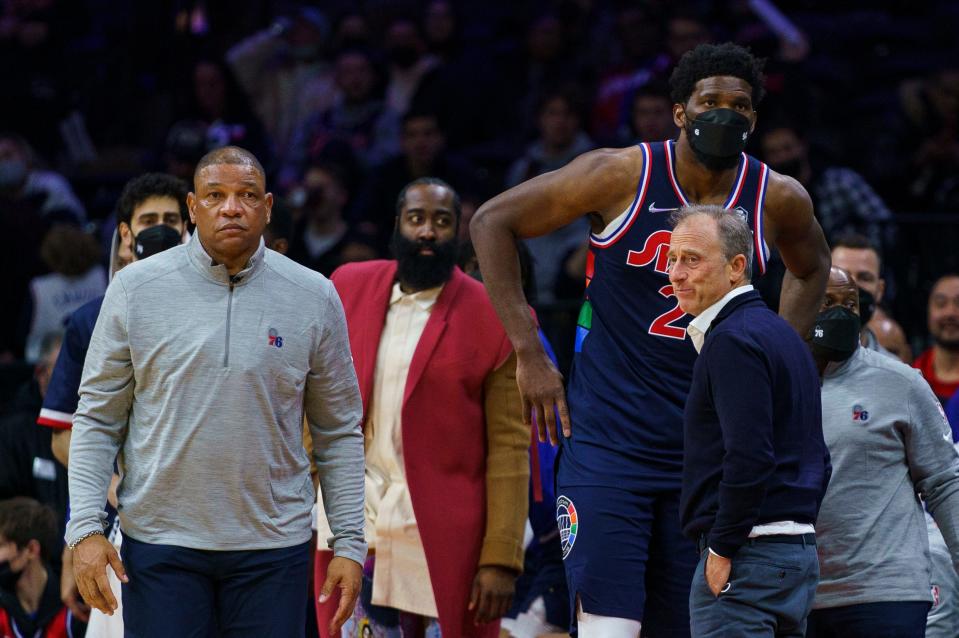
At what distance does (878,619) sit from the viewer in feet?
16.3

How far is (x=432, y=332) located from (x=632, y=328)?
1.08 meters

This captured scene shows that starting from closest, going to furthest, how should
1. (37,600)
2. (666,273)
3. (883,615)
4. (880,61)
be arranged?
(666,273) → (883,615) → (37,600) → (880,61)

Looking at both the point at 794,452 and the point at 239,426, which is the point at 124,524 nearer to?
the point at 239,426

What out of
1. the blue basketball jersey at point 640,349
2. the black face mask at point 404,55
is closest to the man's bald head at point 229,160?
the blue basketball jersey at point 640,349

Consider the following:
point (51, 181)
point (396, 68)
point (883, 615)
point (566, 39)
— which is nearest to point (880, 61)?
point (566, 39)

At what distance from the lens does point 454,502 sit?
5355 millimetres

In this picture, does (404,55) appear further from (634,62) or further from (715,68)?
(715,68)

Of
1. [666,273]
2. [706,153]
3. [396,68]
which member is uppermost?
[396,68]

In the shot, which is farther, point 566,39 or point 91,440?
point 566,39

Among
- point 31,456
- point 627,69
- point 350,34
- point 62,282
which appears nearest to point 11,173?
point 62,282

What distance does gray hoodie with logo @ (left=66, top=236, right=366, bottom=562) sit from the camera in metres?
4.09

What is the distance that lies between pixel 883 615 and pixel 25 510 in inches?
144

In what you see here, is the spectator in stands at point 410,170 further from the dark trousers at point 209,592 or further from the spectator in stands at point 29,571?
the dark trousers at point 209,592

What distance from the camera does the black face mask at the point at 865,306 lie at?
5.63 metres
